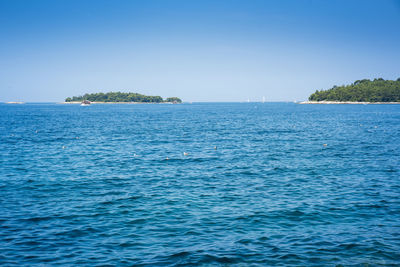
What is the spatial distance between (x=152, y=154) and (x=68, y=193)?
16.8 meters

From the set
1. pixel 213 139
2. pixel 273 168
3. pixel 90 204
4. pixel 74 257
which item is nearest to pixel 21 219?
pixel 90 204

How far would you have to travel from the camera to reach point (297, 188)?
2317cm

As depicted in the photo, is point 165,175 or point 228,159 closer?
point 165,175

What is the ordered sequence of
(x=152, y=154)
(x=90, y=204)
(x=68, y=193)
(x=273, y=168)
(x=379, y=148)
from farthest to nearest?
(x=379, y=148) → (x=152, y=154) → (x=273, y=168) → (x=68, y=193) → (x=90, y=204)

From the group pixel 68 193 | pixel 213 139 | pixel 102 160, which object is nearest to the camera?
pixel 68 193

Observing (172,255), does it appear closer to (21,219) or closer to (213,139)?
(21,219)

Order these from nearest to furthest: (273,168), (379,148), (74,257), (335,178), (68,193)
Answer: (74,257)
(68,193)
(335,178)
(273,168)
(379,148)

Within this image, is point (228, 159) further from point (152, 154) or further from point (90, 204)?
point (90, 204)

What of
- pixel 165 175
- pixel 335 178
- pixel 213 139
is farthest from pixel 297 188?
pixel 213 139

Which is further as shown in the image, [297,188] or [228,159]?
[228,159]

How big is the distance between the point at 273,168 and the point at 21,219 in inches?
843

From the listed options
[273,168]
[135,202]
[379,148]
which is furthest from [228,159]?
[379,148]

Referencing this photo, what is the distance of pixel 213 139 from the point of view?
176 feet

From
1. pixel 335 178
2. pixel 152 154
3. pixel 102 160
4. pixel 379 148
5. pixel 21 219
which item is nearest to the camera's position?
pixel 21 219
